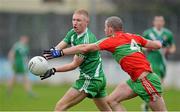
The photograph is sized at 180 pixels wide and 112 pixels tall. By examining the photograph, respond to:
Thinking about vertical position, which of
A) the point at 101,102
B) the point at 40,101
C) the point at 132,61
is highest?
the point at 132,61

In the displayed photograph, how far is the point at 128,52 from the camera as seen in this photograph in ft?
39.3

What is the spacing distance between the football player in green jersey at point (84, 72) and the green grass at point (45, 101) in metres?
5.49

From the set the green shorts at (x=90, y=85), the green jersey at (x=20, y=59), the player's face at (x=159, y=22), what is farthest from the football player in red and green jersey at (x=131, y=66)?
the green jersey at (x=20, y=59)

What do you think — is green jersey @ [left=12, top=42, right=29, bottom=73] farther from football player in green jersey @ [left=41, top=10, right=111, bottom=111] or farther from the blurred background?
football player in green jersey @ [left=41, top=10, right=111, bottom=111]

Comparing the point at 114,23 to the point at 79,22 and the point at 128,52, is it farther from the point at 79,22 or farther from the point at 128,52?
the point at 79,22

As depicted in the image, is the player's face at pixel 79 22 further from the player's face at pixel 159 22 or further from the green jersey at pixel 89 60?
the player's face at pixel 159 22

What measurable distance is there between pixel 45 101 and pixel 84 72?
8.38 metres

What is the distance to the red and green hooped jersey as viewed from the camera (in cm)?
1192

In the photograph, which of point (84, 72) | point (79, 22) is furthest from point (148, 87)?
point (79, 22)

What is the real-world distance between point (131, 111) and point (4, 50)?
14548 millimetres

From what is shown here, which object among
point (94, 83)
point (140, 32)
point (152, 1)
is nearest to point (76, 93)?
point (94, 83)

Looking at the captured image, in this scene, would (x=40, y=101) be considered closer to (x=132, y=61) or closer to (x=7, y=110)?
(x=7, y=110)

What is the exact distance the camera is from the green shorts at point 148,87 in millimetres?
12055

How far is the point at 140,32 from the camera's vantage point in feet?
96.1
